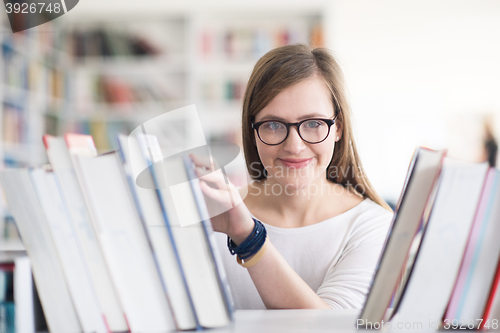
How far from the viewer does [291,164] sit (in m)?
1.05

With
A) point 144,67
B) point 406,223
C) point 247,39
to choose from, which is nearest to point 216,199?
point 406,223

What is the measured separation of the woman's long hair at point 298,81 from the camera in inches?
40.7

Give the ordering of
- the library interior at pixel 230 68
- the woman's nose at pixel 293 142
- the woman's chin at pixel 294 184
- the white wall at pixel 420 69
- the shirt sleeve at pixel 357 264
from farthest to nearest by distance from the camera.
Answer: the white wall at pixel 420 69 < the library interior at pixel 230 68 < the woman's chin at pixel 294 184 < the woman's nose at pixel 293 142 < the shirt sleeve at pixel 357 264

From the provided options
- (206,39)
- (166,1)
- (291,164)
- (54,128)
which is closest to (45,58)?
(54,128)

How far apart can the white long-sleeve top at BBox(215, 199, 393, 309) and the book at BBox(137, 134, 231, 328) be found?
0.59 meters

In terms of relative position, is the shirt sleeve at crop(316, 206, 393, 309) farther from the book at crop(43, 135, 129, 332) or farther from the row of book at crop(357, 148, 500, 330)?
the book at crop(43, 135, 129, 332)

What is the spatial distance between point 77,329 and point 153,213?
0.18 m

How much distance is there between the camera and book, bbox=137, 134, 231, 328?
451 millimetres

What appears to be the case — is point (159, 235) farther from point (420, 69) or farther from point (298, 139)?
point (420, 69)

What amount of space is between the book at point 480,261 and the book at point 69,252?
0.42m

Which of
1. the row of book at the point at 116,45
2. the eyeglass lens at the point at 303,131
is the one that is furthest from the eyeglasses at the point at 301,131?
the row of book at the point at 116,45

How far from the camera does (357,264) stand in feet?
3.24

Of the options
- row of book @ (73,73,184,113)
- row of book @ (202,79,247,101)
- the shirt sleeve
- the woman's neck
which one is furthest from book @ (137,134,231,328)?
row of book @ (73,73,184,113)

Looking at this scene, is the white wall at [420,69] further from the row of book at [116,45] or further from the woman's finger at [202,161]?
the woman's finger at [202,161]
